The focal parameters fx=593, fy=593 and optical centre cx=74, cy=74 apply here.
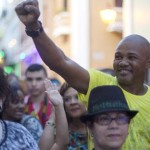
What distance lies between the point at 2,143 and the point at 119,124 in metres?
0.80

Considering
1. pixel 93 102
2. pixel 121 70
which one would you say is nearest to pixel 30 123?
pixel 121 70

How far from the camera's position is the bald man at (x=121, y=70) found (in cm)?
384

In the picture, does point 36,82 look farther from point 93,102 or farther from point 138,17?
point 93,102

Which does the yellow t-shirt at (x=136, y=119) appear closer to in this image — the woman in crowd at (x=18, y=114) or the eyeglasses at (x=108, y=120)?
the eyeglasses at (x=108, y=120)

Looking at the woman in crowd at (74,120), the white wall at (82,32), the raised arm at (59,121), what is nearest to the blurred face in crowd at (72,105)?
the woman in crowd at (74,120)

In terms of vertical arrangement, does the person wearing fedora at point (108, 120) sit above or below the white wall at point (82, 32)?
above

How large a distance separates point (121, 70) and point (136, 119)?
37 centimetres

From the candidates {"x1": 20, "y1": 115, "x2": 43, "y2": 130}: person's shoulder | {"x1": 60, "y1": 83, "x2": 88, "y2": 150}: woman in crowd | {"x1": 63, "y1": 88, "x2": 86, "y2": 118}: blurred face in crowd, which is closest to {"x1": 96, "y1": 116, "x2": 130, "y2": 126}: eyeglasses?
{"x1": 60, "y1": 83, "x2": 88, "y2": 150}: woman in crowd

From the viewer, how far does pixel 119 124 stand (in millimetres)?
3475

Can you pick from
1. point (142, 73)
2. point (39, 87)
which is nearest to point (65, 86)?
point (142, 73)

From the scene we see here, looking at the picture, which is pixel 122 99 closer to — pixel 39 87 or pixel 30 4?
pixel 30 4

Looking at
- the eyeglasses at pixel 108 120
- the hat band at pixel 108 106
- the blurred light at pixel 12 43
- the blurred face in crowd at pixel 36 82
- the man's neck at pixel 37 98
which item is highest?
the hat band at pixel 108 106

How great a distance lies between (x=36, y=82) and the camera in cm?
827

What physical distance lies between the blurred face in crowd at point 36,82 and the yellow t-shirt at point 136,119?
3.86m
